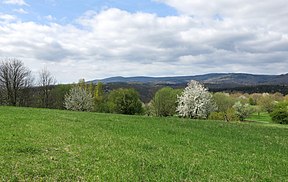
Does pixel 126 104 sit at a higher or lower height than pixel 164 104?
higher

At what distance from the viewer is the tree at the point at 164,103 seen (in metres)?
108

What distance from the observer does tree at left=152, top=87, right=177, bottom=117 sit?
108 meters

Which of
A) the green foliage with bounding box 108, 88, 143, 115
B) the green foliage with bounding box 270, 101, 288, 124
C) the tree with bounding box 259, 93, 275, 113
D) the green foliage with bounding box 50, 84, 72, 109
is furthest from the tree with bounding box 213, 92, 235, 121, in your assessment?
the green foliage with bounding box 50, 84, 72, 109

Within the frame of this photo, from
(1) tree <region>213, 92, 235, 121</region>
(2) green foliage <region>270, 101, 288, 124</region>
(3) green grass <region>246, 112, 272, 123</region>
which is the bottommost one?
(3) green grass <region>246, 112, 272, 123</region>

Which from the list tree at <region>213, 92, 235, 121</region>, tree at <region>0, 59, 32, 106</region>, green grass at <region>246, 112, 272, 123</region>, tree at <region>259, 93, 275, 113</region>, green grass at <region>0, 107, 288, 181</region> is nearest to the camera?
green grass at <region>0, 107, 288, 181</region>

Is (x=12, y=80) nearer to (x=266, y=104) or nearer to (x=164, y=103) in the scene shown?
(x=164, y=103)

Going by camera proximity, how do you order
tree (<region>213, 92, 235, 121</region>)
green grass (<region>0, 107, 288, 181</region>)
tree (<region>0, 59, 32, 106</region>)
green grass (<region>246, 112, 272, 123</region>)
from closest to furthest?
green grass (<region>0, 107, 288, 181</region>), tree (<region>0, 59, 32, 106</region>), tree (<region>213, 92, 235, 121</region>), green grass (<region>246, 112, 272, 123</region>)

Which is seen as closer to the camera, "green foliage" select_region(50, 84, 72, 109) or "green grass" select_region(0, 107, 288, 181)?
"green grass" select_region(0, 107, 288, 181)

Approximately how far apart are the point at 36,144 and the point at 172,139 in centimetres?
919

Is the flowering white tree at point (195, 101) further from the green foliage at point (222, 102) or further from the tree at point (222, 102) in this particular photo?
the green foliage at point (222, 102)

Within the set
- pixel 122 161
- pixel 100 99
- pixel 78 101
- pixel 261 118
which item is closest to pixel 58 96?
pixel 78 101

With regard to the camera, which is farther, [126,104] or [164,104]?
[164,104]

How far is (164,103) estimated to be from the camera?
355ft

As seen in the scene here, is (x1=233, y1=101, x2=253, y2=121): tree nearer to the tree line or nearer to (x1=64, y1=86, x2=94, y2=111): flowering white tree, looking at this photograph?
the tree line
